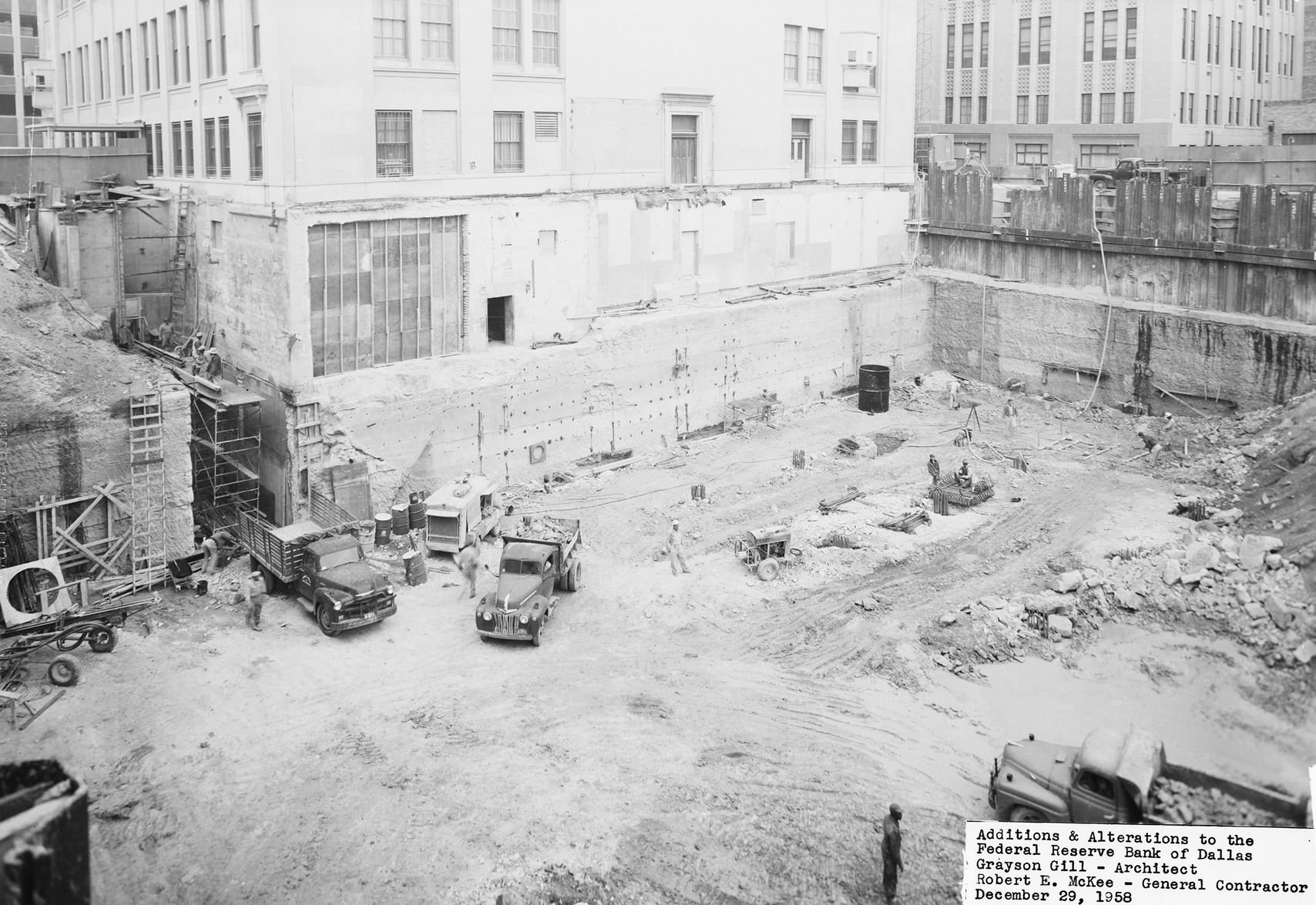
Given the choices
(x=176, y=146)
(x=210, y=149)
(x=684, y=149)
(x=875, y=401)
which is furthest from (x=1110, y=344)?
(x=176, y=146)

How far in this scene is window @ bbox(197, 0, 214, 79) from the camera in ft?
110

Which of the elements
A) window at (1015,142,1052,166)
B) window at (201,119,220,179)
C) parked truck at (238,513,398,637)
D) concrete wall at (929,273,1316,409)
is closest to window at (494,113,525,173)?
window at (201,119,220,179)

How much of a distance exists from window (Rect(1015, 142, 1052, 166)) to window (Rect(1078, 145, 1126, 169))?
1.92 metres

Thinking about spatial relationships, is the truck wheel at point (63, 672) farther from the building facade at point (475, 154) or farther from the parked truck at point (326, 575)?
the building facade at point (475, 154)

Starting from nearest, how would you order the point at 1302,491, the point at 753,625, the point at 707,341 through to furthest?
the point at 753,625, the point at 1302,491, the point at 707,341

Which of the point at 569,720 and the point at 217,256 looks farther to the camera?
the point at 217,256

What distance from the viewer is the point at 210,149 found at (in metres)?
34.7

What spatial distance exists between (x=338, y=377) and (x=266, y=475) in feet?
10.9

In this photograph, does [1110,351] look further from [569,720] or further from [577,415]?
[569,720]

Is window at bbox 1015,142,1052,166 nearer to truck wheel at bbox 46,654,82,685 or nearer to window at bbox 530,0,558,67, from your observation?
window at bbox 530,0,558,67

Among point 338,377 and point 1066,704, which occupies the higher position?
point 338,377

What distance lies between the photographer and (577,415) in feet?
116

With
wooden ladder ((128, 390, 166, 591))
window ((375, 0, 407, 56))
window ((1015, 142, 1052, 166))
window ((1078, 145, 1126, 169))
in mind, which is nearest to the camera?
wooden ladder ((128, 390, 166, 591))

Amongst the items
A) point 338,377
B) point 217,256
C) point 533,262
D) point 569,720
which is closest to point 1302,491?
point 569,720
